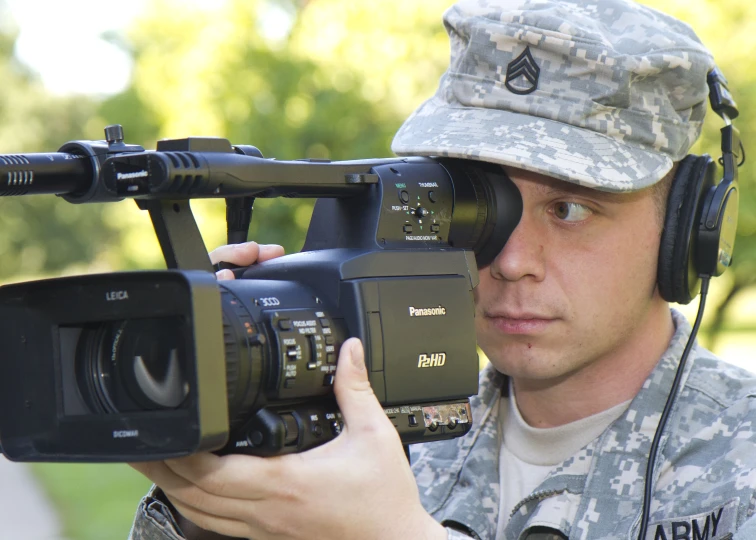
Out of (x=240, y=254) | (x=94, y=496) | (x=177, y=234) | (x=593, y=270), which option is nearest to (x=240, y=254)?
(x=240, y=254)

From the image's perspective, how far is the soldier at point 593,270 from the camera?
2184mm

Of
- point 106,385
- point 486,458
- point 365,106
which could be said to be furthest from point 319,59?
point 106,385

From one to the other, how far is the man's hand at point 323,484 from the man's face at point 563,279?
617 millimetres

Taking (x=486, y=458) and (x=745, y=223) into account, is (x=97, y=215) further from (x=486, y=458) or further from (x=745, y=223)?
(x=486, y=458)

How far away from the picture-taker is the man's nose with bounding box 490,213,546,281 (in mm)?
2246

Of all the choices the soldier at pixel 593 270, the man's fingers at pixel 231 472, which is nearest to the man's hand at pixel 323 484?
the man's fingers at pixel 231 472

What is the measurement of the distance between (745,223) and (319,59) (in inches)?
131

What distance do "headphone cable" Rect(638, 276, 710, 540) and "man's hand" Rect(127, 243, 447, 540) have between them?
63 cm

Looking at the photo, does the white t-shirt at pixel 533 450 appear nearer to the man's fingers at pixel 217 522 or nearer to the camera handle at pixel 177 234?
the man's fingers at pixel 217 522

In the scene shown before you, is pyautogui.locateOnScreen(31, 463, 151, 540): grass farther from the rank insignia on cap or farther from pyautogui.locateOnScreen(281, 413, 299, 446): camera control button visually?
pyautogui.locateOnScreen(281, 413, 299, 446): camera control button

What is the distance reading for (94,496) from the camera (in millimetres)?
9484

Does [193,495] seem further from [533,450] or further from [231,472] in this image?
[533,450]

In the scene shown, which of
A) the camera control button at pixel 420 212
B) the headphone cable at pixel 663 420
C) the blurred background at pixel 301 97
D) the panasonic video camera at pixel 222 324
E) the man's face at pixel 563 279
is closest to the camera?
the panasonic video camera at pixel 222 324

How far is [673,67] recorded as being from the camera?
7.38 feet
